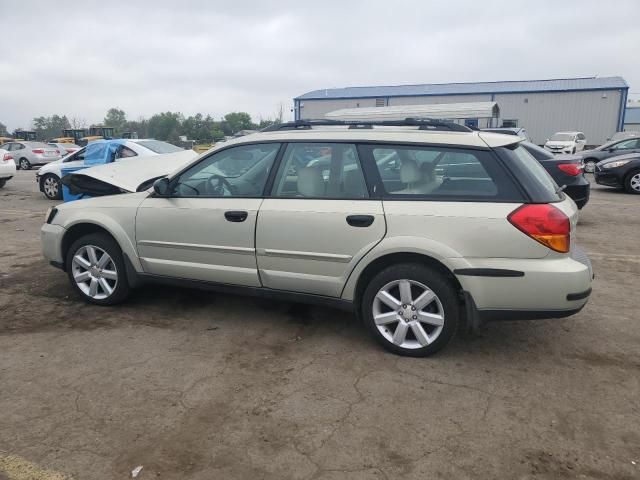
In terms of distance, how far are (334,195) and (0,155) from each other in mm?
15053

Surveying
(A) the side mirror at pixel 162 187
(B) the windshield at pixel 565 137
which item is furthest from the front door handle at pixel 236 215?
(B) the windshield at pixel 565 137

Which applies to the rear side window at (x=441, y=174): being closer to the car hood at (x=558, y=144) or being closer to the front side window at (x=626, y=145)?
the front side window at (x=626, y=145)

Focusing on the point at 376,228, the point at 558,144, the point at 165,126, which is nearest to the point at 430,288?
the point at 376,228

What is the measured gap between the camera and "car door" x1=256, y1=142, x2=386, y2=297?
3.66 metres

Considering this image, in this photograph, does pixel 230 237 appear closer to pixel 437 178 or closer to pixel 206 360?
pixel 206 360

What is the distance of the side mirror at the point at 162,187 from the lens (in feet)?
14.2

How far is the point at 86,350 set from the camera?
389 centimetres

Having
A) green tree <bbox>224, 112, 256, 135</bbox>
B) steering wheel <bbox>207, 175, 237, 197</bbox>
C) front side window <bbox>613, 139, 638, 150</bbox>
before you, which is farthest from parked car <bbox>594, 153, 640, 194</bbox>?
green tree <bbox>224, 112, 256, 135</bbox>

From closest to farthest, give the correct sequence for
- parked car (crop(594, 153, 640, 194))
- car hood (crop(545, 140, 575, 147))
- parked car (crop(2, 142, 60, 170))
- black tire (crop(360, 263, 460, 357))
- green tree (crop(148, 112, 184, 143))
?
black tire (crop(360, 263, 460, 357)) → parked car (crop(594, 153, 640, 194)) → car hood (crop(545, 140, 575, 147)) → parked car (crop(2, 142, 60, 170)) → green tree (crop(148, 112, 184, 143))

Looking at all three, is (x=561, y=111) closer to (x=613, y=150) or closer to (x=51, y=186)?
(x=613, y=150)

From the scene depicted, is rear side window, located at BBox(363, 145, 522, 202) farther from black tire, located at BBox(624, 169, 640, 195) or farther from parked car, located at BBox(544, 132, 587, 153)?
parked car, located at BBox(544, 132, 587, 153)

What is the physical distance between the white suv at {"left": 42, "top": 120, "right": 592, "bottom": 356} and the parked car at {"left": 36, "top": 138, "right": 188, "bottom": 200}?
701 cm

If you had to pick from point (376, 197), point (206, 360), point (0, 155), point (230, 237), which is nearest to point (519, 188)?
point (376, 197)

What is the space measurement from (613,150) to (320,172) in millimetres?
15369
